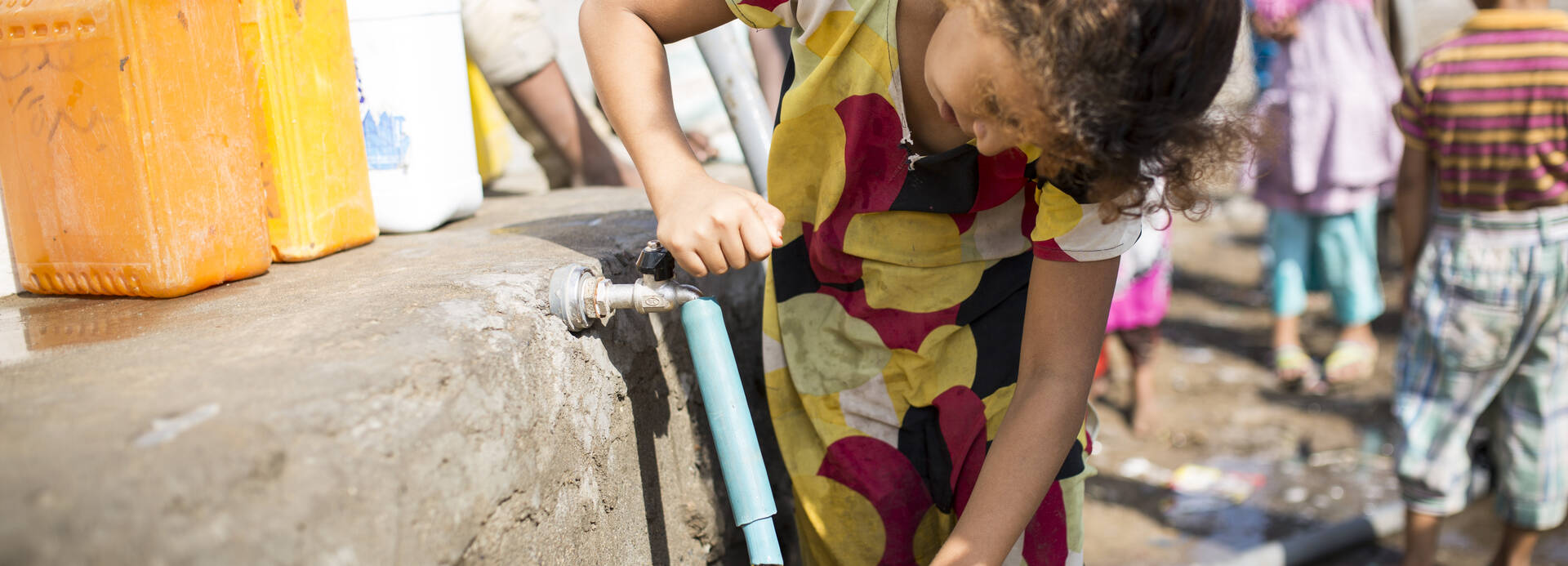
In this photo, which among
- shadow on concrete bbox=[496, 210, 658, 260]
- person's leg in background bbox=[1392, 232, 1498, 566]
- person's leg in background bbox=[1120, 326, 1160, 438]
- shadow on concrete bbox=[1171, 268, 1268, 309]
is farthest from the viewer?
shadow on concrete bbox=[1171, 268, 1268, 309]

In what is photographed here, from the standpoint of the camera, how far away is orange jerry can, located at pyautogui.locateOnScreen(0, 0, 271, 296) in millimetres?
1146

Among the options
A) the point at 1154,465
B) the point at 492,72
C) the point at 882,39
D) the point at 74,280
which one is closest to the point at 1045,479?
the point at 882,39

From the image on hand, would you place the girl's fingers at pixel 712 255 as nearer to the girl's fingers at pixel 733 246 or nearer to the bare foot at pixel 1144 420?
the girl's fingers at pixel 733 246

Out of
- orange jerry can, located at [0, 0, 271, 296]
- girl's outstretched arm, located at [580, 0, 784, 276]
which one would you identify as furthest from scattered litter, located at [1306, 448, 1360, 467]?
orange jerry can, located at [0, 0, 271, 296]

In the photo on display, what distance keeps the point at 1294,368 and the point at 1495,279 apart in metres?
1.48

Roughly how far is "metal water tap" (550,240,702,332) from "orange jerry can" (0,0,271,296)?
442mm

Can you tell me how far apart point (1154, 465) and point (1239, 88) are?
2352 millimetres

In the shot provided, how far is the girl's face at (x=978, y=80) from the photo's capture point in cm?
96

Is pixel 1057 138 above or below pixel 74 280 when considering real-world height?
above

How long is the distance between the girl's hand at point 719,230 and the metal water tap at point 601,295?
0.05 m

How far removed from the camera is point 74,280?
1.25 metres

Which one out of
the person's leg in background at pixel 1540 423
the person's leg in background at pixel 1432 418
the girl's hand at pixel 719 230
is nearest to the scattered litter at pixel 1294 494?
the person's leg in background at pixel 1432 418

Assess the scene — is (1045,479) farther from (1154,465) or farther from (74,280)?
(1154,465)

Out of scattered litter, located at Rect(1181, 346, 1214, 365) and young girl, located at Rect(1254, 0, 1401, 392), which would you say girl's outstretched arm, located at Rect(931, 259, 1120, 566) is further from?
scattered litter, located at Rect(1181, 346, 1214, 365)
